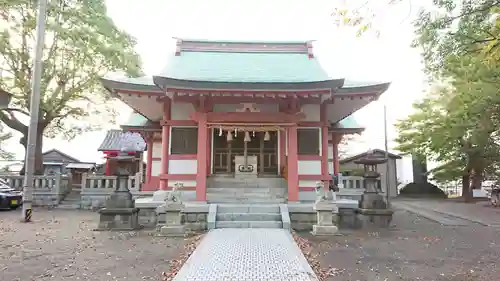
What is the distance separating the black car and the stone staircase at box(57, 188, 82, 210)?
1.77 meters

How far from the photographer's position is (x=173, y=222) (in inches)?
367

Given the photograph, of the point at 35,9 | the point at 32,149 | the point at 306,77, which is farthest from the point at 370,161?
the point at 35,9

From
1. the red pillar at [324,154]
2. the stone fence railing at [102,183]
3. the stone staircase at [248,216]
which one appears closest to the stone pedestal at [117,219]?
the stone staircase at [248,216]

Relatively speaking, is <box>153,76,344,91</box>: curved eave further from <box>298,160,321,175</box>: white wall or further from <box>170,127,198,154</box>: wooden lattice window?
<box>298,160,321,175</box>: white wall

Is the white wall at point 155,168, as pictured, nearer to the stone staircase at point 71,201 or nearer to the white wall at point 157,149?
the white wall at point 157,149

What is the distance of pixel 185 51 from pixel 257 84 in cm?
644

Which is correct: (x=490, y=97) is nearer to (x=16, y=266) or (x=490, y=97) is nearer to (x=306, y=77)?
(x=306, y=77)

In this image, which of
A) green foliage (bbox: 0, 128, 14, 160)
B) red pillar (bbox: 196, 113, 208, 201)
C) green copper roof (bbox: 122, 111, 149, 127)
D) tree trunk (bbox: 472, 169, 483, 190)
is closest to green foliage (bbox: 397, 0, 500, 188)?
tree trunk (bbox: 472, 169, 483, 190)

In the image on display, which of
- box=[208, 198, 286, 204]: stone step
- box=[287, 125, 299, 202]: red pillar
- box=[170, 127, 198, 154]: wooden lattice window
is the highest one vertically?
box=[170, 127, 198, 154]: wooden lattice window

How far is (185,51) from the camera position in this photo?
15.7 m

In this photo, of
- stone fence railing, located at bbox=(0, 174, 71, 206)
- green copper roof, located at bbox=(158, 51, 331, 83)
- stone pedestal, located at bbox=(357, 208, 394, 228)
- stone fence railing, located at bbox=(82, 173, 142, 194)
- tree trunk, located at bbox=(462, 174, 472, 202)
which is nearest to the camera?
stone pedestal, located at bbox=(357, 208, 394, 228)

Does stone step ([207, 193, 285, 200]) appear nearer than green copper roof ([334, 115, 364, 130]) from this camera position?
Yes

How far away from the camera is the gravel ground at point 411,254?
5.55 metres

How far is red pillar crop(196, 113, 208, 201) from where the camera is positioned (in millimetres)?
10984
